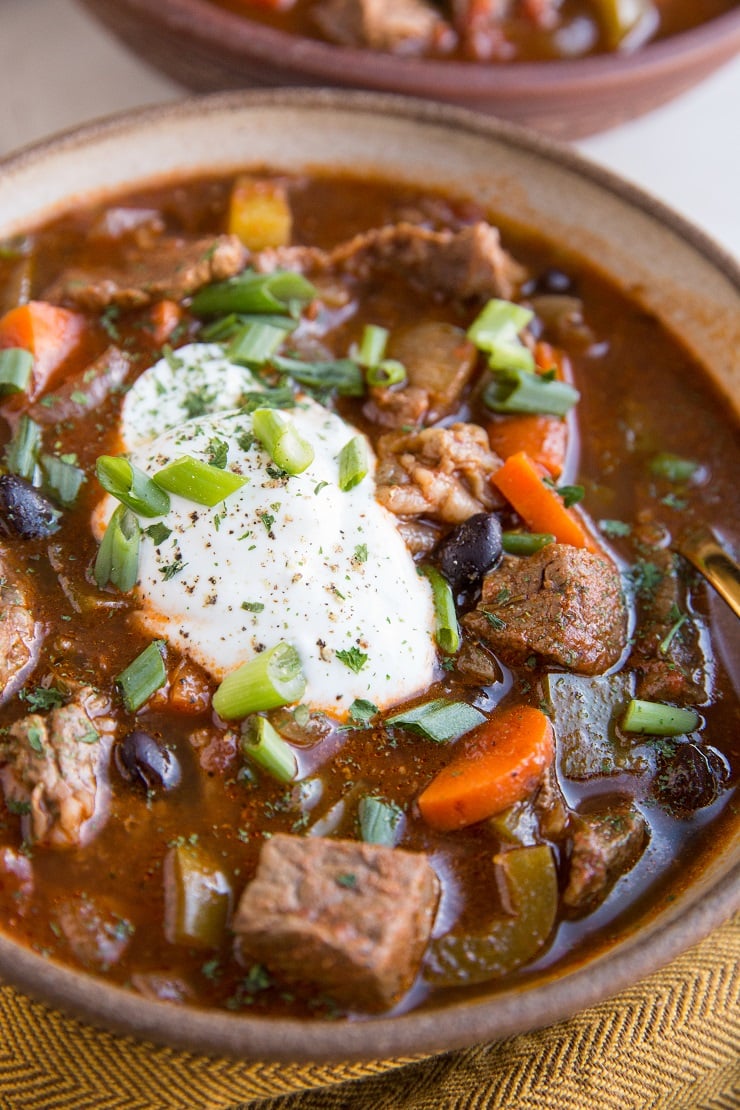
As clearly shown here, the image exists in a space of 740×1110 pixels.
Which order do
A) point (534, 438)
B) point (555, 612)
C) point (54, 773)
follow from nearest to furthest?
point (54, 773) → point (555, 612) → point (534, 438)

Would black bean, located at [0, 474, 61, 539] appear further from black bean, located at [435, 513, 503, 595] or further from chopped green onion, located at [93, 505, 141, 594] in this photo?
black bean, located at [435, 513, 503, 595]

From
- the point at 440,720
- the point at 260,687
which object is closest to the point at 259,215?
the point at 260,687

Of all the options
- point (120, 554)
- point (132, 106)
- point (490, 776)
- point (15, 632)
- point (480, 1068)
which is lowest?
point (480, 1068)

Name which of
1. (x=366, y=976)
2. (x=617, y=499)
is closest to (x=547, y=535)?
(x=617, y=499)

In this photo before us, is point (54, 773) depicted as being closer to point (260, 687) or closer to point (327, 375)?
point (260, 687)

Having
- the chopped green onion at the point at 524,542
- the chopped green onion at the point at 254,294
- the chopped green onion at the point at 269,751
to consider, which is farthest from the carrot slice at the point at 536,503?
the chopped green onion at the point at 269,751

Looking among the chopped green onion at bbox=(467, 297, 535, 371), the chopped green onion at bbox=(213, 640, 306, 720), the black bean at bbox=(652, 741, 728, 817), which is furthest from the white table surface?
the chopped green onion at bbox=(213, 640, 306, 720)
